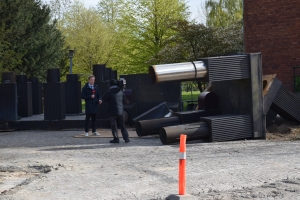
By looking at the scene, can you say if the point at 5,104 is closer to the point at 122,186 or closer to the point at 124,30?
the point at 122,186

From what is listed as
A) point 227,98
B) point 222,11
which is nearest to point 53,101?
point 227,98

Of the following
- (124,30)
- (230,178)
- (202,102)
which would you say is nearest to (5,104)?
(202,102)

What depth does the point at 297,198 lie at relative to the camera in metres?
8.27

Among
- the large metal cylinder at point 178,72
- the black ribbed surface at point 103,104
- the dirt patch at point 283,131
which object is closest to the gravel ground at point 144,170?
the dirt patch at point 283,131

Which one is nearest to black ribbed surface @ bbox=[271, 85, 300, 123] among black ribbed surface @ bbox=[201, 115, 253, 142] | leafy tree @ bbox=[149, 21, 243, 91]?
black ribbed surface @ bbox=[201, 115, 253, 142]

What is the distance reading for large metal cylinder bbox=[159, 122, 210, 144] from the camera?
1445 centimetres

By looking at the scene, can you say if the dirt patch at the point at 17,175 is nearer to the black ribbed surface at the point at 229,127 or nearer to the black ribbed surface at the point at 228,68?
the black ribbed surface at the point at 229,127

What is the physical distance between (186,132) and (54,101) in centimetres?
725

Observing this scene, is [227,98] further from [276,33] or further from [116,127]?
[276,33]

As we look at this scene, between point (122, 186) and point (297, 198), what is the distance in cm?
278

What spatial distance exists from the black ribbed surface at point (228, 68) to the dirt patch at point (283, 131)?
1880 millimetres

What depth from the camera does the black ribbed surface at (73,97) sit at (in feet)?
76.6

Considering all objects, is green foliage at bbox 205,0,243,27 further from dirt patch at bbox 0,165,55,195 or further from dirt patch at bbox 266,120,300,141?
dirt patch at bbox 0,165,55,195

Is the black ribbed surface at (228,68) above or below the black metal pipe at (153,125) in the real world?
above
